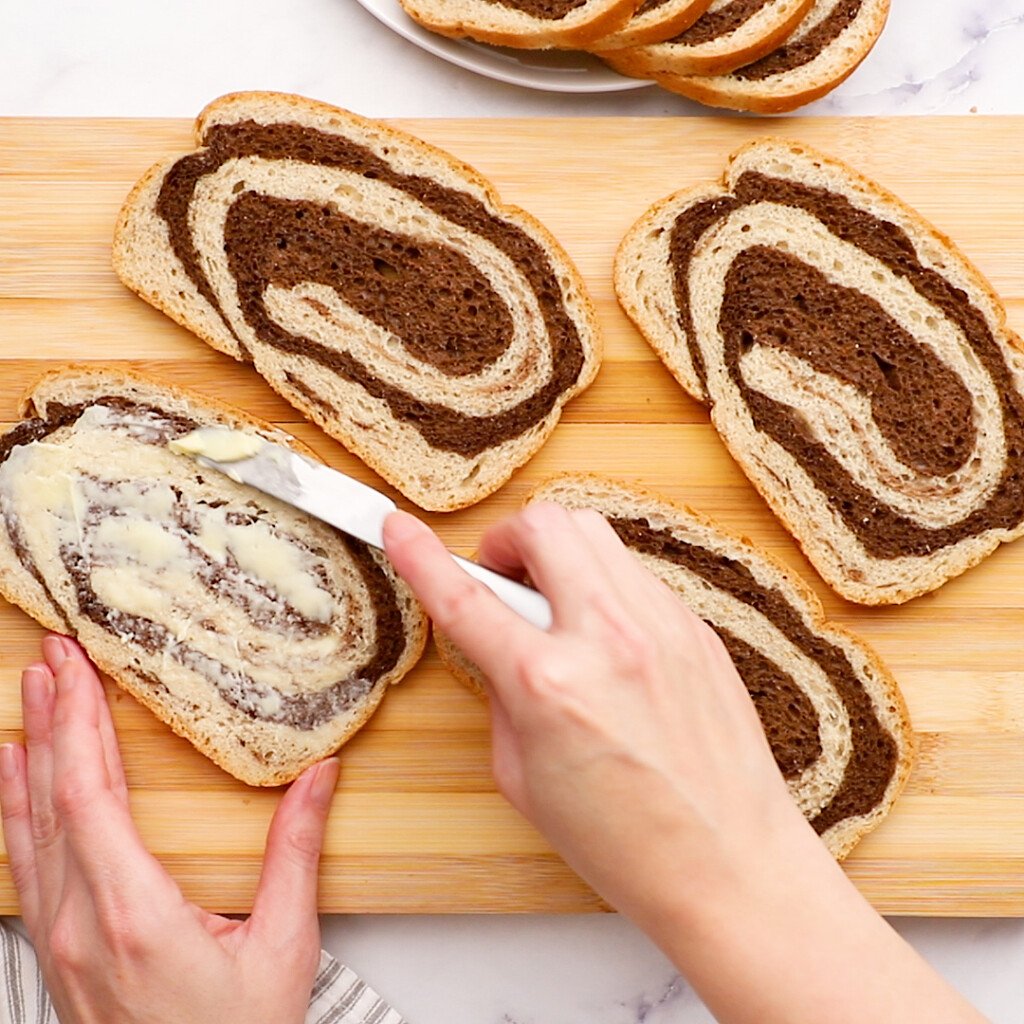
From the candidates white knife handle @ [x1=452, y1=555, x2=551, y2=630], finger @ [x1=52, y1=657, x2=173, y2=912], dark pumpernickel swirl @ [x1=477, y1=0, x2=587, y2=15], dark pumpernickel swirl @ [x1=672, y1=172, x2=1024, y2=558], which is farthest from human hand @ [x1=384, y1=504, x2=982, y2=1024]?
dark pumpernickel swirl @ [x1=477, y1=0, x2=587, y2=15]

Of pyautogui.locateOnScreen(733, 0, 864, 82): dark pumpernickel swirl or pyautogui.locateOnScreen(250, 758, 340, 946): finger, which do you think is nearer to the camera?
pyautogui.locateOnScreen(250, 758, 340, 946): finger

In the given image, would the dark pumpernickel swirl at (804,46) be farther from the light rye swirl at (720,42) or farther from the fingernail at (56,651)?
the fingernail at (56,651)

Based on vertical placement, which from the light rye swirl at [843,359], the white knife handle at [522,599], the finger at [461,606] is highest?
the light rye swirl at [843,359]

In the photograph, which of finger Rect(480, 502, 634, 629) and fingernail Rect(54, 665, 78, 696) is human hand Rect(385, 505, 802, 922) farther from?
fingernail Rect(54, 665, 78, 696)

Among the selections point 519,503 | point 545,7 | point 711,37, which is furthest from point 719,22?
point 519,503

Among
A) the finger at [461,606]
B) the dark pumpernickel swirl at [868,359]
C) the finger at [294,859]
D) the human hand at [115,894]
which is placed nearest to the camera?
the finger at [461,606]

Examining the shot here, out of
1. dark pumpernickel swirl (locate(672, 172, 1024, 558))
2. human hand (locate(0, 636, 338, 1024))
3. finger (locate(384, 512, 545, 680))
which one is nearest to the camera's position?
finger (locate(384, 512, 545, 680))

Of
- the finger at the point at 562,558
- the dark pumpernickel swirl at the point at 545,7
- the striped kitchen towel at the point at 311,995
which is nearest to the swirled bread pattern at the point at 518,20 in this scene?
the dark pumpernickel swirl at the point at 545,7
